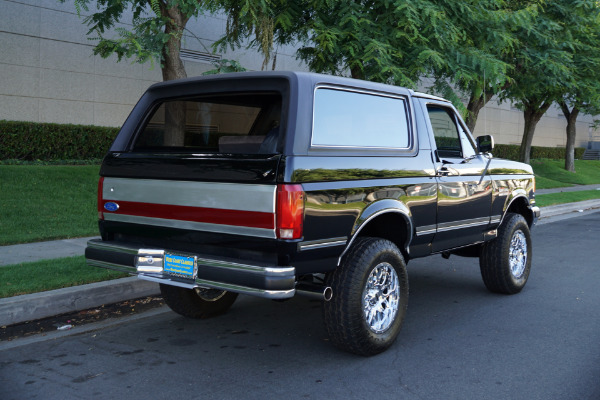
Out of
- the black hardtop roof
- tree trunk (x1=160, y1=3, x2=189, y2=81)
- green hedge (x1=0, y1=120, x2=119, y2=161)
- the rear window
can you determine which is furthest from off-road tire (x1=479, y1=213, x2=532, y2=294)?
green hedge (x1=0, y1=120, x2=119, y2=161)

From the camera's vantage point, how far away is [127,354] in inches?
191

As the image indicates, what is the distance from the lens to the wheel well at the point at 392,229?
17.2 feet

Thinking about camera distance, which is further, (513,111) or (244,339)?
(513,111)

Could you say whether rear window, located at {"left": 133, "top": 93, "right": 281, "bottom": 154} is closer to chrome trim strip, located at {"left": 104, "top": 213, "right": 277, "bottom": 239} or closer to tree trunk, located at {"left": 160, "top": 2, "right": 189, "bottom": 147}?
tree trunk, located at {"left": 160, "top": 2, "right": 189, "bottom": 147}

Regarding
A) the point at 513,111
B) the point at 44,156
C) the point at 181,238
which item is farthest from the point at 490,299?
the point at 513,111

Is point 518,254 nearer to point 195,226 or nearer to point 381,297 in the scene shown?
point 381,297

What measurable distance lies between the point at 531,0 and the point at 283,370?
1480 cm

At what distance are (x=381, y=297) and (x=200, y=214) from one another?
1.53 meters

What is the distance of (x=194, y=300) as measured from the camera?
5.76m

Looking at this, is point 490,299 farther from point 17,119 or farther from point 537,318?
point 17,119

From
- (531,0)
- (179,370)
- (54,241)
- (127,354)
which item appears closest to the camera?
(179,370)

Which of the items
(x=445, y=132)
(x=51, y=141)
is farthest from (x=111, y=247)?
(x=51, y=141)

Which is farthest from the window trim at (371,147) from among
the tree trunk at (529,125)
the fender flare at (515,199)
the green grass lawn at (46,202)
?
the tree trunk at (529,125)

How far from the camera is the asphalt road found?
4.19 meters
